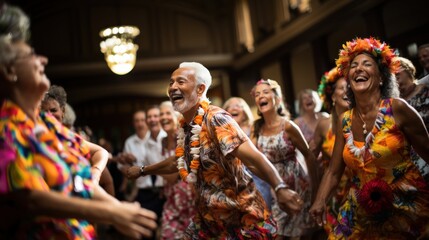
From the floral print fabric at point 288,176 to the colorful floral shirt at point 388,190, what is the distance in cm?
195

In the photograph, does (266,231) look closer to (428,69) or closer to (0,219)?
(0,219)

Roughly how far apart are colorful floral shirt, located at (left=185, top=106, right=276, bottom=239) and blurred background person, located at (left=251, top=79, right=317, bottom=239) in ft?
6.40

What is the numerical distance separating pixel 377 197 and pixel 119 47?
5674mm

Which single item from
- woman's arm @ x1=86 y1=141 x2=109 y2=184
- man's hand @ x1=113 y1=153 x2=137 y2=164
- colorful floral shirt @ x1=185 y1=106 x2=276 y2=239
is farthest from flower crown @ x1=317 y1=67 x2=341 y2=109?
woman's arm @ x1=86 y1=141 x2=109 y2=184

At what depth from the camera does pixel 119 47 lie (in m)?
A: 8.55

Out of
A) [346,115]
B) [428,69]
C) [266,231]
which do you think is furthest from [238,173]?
[428,69]

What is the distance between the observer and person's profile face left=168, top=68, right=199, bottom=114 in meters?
4.12

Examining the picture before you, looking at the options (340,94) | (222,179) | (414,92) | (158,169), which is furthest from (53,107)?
(414,92)

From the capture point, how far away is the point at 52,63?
1661 cm

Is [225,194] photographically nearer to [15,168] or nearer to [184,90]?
[184,90]

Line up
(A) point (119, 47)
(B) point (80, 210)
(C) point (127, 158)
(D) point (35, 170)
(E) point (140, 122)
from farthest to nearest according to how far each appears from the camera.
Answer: (E) point (140, 122) → (A) point (119, 47) → (C) point (127, 158) → (D) point (35, 170) → (B) point (80, 210)

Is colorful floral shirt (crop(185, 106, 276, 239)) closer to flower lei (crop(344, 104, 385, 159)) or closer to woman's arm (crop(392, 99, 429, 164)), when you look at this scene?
flower lei (crop(344, 104, 385, 159))

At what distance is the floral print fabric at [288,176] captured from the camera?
5801 millimetres

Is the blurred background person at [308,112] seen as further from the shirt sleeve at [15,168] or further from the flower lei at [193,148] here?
the shirt sleeve at [15,168]
